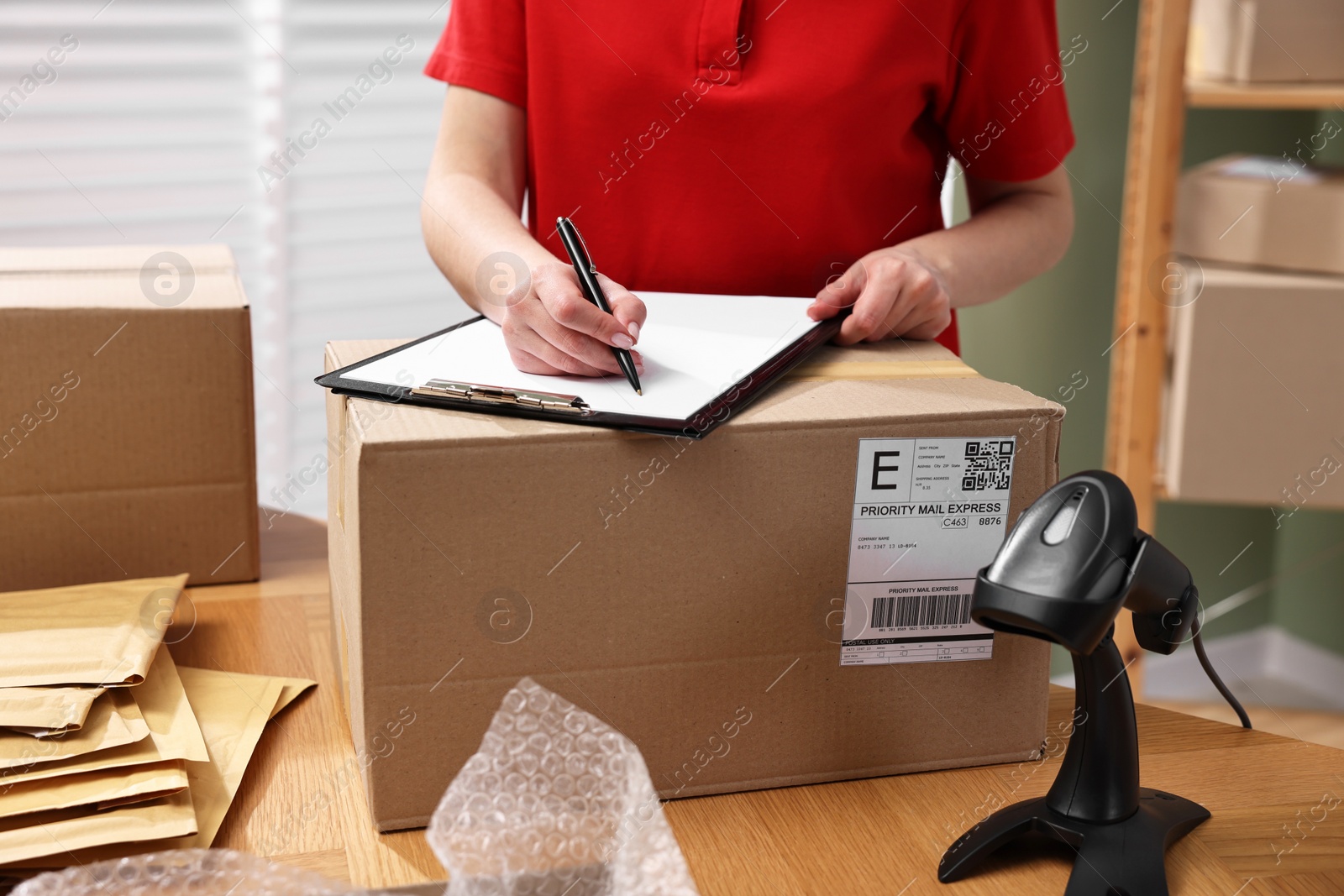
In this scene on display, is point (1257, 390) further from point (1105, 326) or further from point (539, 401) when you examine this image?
point (539, 401)

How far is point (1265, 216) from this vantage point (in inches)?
70.0

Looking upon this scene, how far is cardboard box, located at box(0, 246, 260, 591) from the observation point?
34.5 inches

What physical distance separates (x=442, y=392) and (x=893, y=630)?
0.31 m

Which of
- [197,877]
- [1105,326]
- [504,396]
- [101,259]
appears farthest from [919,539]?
[1105,326]

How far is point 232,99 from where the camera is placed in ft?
6.04

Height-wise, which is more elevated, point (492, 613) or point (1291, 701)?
point (492, 613)

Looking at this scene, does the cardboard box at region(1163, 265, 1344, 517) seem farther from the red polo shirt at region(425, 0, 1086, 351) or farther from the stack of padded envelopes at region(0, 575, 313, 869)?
the stack of padded envelopes at region(0, 575, 313, 869)

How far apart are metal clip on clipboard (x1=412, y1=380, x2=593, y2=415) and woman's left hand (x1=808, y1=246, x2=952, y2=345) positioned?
0.25 metres

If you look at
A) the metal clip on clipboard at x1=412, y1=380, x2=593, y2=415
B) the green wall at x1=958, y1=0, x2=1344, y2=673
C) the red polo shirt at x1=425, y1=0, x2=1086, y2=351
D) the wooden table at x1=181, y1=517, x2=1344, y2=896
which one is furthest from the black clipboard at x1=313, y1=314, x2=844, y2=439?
the green wall at x1=958, y1=0, x2=1344, y2=673

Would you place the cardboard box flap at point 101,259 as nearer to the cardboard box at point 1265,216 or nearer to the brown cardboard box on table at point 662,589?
the brown cardboard box on table at point 662,589

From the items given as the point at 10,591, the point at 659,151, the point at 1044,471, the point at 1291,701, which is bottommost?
the point at 1291,701

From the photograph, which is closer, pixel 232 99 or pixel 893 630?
pixel 893 630

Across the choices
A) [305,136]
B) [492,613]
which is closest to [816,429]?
[492,613]

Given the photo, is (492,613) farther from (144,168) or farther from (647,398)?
(144,168)
